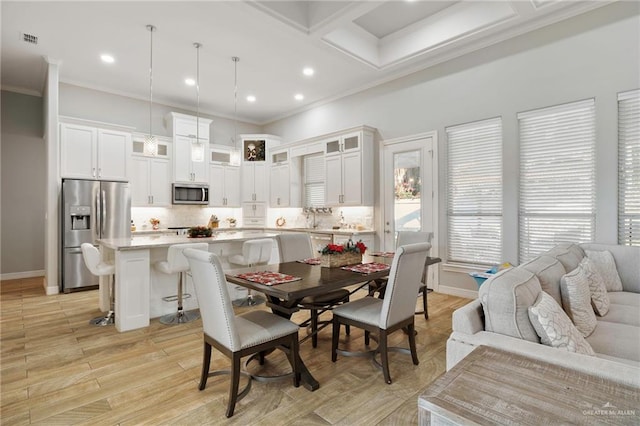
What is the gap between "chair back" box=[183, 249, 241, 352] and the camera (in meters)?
1.91

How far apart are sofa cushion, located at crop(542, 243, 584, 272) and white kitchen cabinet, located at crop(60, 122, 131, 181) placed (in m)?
6.19

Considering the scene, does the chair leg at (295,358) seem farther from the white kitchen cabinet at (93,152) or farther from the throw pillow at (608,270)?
the white kitchen cabinet at (93,152)

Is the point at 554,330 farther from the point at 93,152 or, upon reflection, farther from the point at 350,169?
the point at 93,152

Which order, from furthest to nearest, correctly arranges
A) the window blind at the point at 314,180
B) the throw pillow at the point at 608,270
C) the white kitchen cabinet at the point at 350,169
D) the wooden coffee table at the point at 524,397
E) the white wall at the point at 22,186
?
the window blind at the point at 314,180, the white wall at the point at 22,186, the white kitchen cabinet at the point at 350,169, the throw pillow at the point at 608,270, the wooden coffee table at the point at 524,397

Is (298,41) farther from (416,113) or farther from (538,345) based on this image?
(538,345)

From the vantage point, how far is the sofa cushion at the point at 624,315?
2.30 meters

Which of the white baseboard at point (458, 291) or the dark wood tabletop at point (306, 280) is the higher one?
the dark wood tabletop at point (306, 280)

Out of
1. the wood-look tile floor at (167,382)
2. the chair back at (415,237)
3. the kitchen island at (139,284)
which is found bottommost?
the wood-look tile floor at (167,382)

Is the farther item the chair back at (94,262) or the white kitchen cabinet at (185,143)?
the white kitchen cabinet at (185,143)

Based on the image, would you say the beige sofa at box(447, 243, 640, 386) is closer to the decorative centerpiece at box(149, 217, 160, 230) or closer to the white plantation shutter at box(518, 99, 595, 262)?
the white plantation shutter at box(518, 99, 595, 262)

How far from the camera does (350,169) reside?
18.6ft

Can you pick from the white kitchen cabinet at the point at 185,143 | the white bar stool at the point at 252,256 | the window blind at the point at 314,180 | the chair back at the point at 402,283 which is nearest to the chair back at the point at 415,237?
the chair back at the point at 402,283

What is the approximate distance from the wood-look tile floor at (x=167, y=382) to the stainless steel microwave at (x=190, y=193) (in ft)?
11.0

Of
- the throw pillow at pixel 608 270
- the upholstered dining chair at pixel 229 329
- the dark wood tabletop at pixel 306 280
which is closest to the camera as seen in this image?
the upholstered dining chair at pixel 229 329
